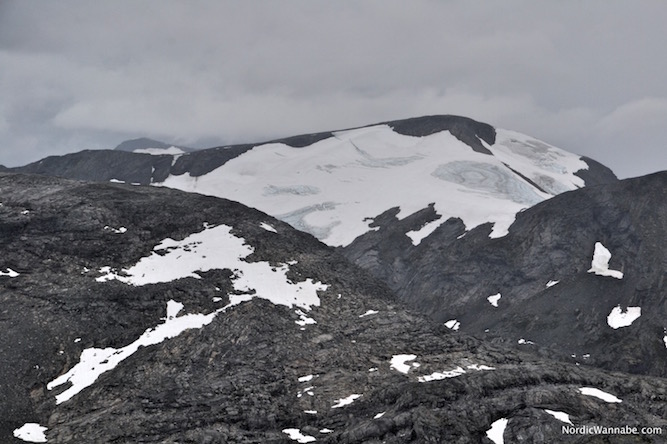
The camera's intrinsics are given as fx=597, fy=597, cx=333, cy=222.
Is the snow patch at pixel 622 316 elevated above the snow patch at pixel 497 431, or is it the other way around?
the snow patch at pixel 497 431

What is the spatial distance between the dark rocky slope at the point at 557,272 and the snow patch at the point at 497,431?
33.7 meters

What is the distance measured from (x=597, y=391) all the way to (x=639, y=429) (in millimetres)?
5913

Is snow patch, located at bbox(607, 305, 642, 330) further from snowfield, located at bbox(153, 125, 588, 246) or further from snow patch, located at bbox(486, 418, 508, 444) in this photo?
snow patch, located at bbox(486, 418, 508, 444)

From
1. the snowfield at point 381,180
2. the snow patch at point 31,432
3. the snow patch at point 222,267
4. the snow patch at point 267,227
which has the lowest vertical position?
the snow patch at point 31,432

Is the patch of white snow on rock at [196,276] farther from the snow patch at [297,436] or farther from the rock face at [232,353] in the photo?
the snow patch at [297,436]

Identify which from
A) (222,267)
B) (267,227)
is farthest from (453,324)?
(222,267)

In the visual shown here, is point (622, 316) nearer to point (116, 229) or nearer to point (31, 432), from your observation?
point (116, 229)

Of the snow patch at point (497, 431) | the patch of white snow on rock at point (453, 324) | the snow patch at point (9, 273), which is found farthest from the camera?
the patch of white snow on rock at point (453, 324)

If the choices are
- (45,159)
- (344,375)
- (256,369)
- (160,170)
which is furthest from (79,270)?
(45,159)

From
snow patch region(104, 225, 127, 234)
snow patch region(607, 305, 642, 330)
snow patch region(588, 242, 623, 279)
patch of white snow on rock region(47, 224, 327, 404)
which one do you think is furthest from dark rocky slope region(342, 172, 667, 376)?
snow patch region(104, 225, 127, 234)

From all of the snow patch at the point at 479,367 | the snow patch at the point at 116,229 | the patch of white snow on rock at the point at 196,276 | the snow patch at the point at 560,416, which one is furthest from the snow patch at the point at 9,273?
the snow patch at the point at 560,416

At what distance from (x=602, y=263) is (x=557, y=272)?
232 inches

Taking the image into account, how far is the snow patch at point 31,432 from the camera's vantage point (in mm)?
33344

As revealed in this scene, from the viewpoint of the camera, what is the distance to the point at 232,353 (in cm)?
4256
